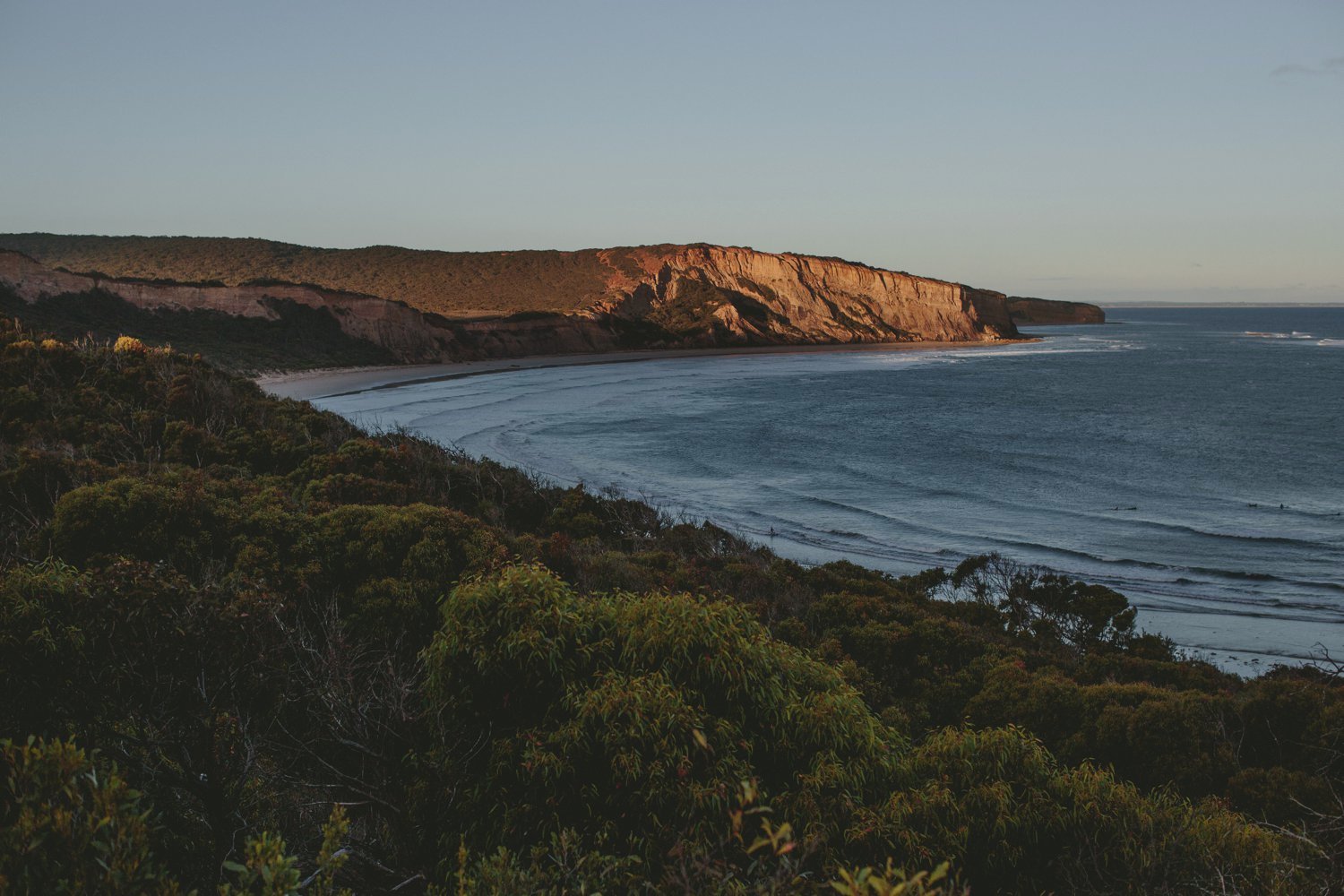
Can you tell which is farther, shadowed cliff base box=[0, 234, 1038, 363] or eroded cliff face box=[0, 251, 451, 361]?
shadowed cliff base box=[0, 234, 1038, 363]

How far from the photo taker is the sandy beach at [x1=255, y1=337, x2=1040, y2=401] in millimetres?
70938

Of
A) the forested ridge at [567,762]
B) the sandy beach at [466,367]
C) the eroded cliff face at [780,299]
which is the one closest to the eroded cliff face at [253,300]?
the sandy beach at [466,367]

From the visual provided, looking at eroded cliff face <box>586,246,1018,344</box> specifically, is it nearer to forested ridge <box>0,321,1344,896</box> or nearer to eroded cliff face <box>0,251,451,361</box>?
eroded cliff face <box>0,251,451,361</box>

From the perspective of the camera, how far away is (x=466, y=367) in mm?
95812

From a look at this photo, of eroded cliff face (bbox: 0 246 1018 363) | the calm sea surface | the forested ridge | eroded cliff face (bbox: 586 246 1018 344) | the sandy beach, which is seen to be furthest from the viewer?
eroded cliff face (bbox: 586 246 1018 344)

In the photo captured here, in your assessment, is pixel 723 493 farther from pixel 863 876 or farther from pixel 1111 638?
pixel 863 876

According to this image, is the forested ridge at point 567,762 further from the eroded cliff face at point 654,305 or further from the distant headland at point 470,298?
the eroded cliff face at point 654,305

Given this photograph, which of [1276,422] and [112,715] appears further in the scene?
[1276,422]

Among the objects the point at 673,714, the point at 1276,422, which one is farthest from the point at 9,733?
the point at 1276,422

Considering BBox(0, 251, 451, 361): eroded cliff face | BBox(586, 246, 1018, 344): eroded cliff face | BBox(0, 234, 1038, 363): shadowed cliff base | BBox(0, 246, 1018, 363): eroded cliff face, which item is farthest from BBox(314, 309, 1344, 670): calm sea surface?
BBox(586, 246, 1018, 344): eroded cliff face

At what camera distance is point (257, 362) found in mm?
75688

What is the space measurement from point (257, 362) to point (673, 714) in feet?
259

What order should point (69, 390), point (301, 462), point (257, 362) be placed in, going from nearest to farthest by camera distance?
point (301, 462), point (69, 390), point (257, 362)

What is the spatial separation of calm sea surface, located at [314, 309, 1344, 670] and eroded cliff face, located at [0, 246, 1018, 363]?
20.1m
